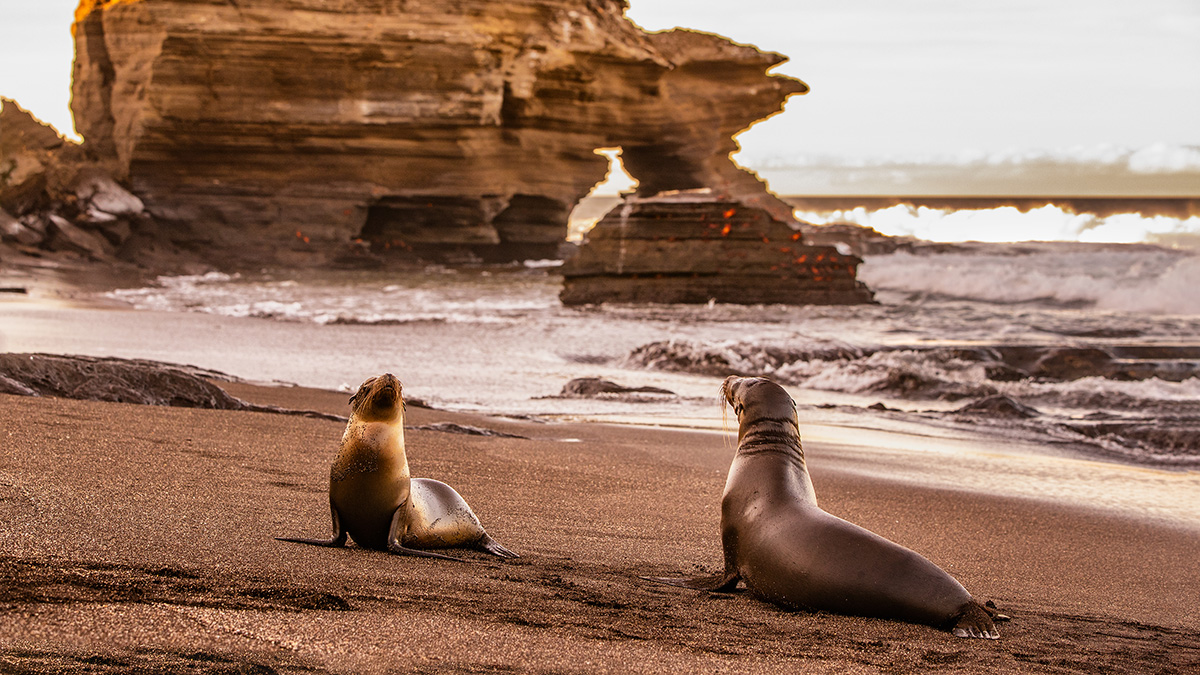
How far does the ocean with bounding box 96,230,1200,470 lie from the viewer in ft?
25.5

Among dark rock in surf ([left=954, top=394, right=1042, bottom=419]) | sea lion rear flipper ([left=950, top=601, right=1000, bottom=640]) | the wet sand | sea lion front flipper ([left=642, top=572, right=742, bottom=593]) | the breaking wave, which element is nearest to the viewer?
the wet sand

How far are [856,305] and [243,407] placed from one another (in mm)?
17105

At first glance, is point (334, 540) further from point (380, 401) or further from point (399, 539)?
point (380, 401)

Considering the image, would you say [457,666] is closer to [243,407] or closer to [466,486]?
[466,486]

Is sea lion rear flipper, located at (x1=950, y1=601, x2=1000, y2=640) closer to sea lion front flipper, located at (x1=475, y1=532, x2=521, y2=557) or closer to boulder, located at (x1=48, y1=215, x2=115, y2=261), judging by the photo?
sea lion front flipper, located at (x1=475, y1=532, x2=521, y2=557)

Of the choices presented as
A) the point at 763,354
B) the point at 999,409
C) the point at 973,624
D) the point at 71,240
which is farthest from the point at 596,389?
the point at 71,240

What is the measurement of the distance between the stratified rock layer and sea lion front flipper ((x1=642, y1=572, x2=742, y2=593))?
17747mm

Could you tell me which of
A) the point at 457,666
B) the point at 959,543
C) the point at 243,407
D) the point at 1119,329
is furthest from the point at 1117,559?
the point at 1119,329

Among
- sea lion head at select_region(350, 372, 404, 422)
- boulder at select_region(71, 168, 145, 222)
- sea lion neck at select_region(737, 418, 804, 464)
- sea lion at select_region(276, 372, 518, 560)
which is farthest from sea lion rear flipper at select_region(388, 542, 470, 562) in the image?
boulder at select_region(71, 168, 145, 222)

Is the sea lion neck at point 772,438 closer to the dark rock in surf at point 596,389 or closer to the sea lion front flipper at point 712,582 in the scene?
the sea lion front flipper at point 712,582

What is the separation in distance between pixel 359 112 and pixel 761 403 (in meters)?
28.3

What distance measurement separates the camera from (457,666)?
6.14 feet

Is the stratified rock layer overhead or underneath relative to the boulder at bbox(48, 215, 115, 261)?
overhead

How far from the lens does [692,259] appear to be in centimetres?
2083
